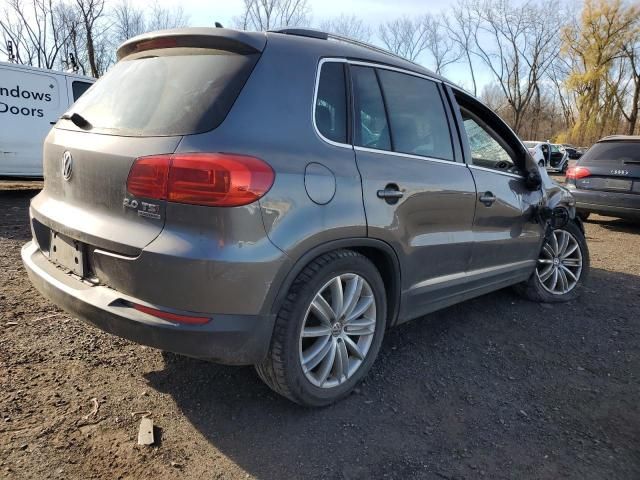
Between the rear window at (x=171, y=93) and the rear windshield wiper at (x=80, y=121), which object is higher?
the rear window at (x=171, y=93)

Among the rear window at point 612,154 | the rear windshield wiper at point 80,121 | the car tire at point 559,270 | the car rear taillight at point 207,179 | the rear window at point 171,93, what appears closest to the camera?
the car rear taillight at point 207,179

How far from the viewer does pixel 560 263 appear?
15.1 feet

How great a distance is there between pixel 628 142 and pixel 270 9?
23.0 m

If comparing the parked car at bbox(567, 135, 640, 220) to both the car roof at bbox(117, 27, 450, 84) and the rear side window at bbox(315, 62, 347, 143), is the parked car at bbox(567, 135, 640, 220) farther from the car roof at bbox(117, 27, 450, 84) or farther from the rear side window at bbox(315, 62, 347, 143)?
the rear side window at bbox(315, 62, 347, 143)

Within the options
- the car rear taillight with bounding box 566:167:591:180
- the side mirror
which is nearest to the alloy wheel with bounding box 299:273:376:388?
the side mirror

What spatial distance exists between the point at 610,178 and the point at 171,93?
305 inches

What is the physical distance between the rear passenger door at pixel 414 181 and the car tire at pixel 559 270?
1.44 m

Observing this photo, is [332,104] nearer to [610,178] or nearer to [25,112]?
[610,178]

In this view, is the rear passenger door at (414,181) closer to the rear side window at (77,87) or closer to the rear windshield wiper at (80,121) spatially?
the rear windshield wiper at (80,121)

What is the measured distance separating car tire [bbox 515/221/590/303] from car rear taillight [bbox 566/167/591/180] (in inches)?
163

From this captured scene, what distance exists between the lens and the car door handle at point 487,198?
11.2 feet

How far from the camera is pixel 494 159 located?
3812 mm

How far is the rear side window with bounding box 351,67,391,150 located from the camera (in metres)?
2.64

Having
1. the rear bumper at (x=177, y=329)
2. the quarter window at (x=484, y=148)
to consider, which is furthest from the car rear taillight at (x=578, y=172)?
the rear bumper at (x=177, y=329)
